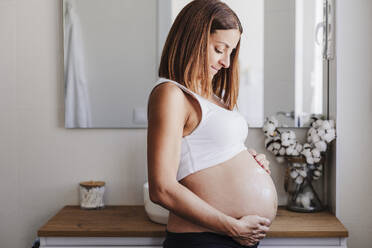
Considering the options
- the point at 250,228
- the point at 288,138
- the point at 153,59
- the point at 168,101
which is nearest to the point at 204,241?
the point at 250,228

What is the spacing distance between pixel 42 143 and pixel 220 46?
100 centimetres

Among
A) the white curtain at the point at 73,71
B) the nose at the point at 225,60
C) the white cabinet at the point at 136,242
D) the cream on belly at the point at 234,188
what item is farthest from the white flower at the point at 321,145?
the white curtain at the point at 73,71

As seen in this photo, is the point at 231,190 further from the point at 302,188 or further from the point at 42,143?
the point at 42,143

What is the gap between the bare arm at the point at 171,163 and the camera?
1.02m

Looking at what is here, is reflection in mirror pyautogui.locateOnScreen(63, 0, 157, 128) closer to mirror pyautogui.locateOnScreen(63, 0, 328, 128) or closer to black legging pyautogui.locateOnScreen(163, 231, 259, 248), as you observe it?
mirror pyautogui.locateOnScreen(63, 0, 328, 128)

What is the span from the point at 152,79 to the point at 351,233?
3.41 ft

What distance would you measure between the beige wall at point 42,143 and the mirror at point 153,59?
72 mm

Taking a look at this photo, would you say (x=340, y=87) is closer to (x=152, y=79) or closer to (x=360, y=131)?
(x=360, y=131)

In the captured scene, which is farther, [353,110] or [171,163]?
[353,110]

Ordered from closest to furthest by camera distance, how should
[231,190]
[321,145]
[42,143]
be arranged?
[231,190] → [321,145] → [42,143]

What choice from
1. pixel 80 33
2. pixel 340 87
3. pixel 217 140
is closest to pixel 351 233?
pixel 340 87

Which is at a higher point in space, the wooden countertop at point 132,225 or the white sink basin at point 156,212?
the white sink basin at point 156,212

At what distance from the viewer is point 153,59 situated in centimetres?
176

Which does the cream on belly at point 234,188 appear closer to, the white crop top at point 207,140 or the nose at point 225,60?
the white crop top at point 207,140
